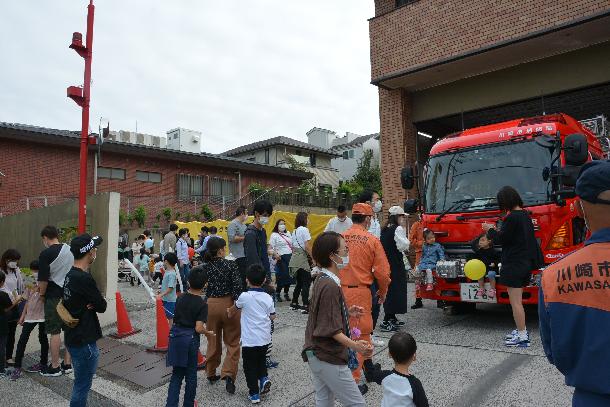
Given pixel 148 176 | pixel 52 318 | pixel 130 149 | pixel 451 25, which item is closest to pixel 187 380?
pixel 52 318

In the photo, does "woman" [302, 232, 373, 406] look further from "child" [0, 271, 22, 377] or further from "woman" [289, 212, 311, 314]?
"woman" [289, 212, 311, 314]

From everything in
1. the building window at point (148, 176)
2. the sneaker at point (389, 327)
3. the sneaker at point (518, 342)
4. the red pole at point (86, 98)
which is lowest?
the sneaker at point (389, 327)

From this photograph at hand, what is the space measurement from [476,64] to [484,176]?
6.63m

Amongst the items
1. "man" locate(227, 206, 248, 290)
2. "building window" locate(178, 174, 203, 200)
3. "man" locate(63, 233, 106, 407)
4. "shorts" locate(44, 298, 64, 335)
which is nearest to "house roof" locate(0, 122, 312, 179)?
"building window" locate(178, 174, 203, 200)

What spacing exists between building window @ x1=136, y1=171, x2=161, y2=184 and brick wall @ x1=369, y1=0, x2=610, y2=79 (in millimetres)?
15792

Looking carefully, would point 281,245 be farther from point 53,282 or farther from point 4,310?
point 4,310

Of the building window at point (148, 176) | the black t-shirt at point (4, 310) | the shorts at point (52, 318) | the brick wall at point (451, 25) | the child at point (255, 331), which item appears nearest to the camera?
the child at point (255, 331)

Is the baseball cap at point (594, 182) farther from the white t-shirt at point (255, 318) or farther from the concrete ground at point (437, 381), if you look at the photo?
the white t-shirt at point (255, 318)

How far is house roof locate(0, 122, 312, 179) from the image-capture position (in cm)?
2075

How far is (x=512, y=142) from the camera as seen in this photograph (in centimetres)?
678

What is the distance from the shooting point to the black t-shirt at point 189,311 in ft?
13.6

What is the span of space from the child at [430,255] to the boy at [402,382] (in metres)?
4.32

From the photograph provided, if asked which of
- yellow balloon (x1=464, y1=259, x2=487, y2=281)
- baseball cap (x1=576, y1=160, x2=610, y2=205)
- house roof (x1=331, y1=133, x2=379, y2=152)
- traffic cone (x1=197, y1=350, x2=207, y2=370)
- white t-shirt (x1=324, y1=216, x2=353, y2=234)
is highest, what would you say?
house roof (x1=331, y1=133, x2=379, y2=152)

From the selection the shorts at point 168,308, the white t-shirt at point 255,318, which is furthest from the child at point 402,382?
the shorts at point 168,308
